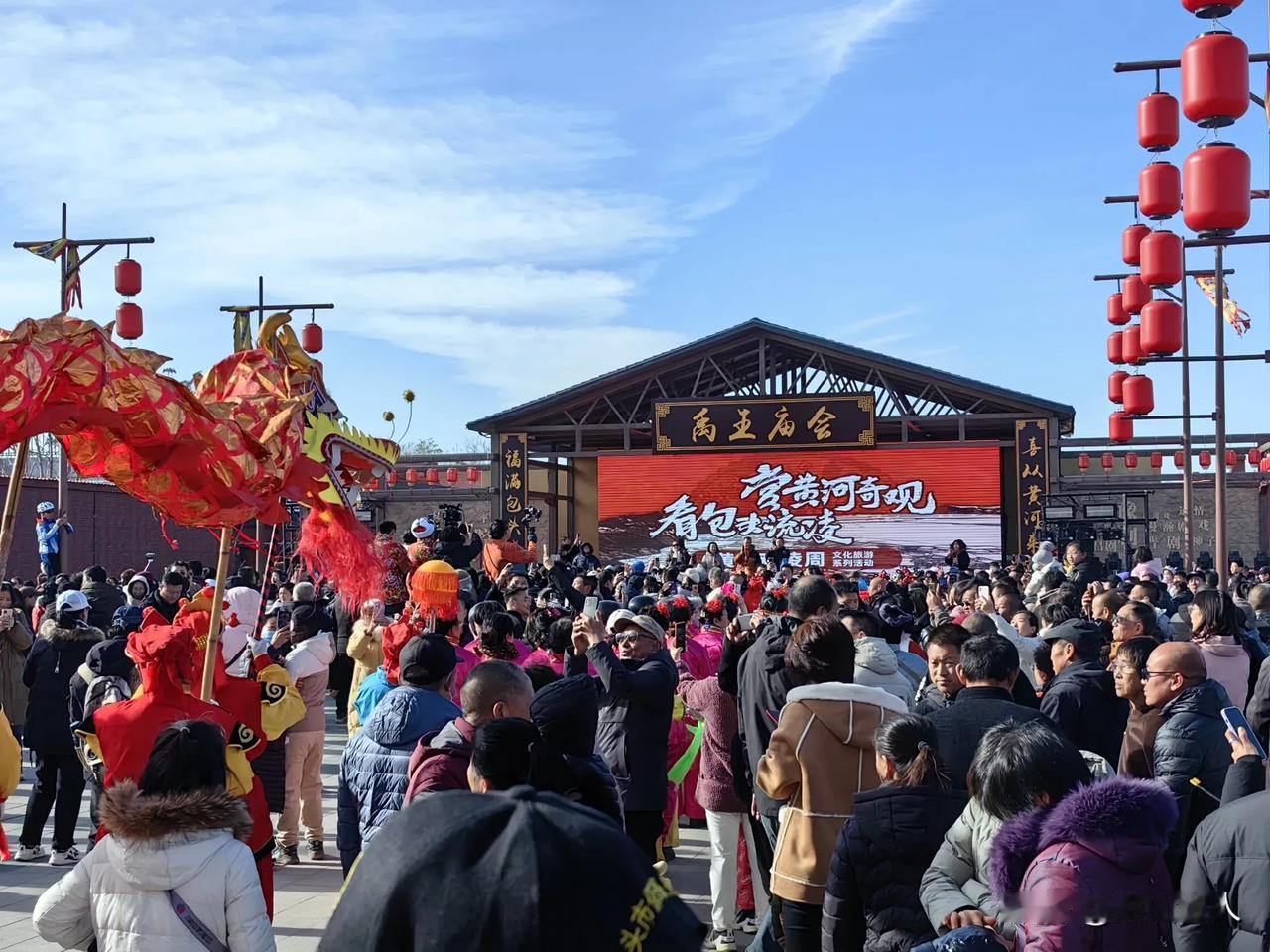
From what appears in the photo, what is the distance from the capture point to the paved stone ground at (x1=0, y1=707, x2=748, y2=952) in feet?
16.8

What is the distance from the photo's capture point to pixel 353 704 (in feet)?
17.3

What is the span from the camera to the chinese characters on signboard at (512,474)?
74.8 feet

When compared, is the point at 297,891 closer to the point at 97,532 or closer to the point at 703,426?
the point at 97,532

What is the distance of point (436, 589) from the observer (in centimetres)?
672

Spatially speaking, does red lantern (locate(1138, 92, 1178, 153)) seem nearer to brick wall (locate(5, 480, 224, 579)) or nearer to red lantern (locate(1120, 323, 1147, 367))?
red lantern (locate(1120, 323, 1147, 367))

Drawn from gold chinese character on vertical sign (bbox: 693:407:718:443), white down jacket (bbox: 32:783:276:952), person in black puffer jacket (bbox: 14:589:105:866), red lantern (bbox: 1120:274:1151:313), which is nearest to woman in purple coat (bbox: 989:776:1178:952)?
white down jacket (bbox: 32:783:276:952)

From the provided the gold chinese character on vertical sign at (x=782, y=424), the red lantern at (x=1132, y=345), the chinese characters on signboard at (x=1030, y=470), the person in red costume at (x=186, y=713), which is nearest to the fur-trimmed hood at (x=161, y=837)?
the person in red costume at (x=186, y=713)

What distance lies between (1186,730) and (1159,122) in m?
7.18

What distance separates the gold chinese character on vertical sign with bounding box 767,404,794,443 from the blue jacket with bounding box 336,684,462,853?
1824cm

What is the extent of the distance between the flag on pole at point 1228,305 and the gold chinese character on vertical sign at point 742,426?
8370 millimetres

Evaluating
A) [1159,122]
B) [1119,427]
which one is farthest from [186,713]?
[1119,427]

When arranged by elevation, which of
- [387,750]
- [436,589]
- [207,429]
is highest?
[207,429]

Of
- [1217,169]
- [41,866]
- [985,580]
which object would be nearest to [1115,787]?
[41,866]

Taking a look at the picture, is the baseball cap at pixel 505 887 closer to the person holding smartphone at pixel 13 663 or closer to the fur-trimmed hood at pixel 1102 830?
the fur-trimmed hood at pixel 1102 830
